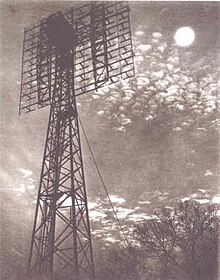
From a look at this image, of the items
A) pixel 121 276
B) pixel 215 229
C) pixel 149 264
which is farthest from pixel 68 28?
pixel 149 264

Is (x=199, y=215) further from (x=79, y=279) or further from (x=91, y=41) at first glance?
(x=91, y=41)

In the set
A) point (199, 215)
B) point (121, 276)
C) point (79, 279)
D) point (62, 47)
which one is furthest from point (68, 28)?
point (121, 276)

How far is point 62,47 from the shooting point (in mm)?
13992

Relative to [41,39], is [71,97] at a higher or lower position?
lower

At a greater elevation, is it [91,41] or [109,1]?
[109,1]

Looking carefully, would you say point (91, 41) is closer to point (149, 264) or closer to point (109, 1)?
point (109, 1)

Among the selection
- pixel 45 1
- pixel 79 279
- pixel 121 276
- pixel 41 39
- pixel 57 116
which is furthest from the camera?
pixel 121 276

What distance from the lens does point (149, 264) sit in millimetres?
27219

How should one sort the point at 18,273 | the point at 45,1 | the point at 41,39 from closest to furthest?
the point at 45,1, the point at 41,39, the point at 18,273

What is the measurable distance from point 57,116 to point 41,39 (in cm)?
350

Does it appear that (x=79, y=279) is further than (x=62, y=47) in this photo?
No

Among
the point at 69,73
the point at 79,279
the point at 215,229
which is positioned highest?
the point at 69,73

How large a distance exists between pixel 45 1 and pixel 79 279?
365 inches

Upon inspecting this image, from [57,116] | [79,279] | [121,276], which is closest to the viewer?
[79,279]
